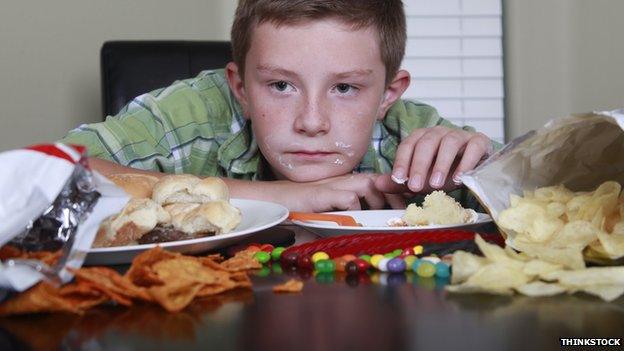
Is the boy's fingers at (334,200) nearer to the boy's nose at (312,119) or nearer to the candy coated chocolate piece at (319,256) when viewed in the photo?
the boy's nose at (312,119)

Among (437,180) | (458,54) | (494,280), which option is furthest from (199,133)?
(458,54)

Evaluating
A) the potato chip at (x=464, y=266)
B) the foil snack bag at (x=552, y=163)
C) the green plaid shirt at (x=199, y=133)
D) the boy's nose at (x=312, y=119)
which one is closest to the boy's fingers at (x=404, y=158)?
the boy's nose at (x=312, y=119)

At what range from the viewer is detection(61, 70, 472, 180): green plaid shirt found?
1593 millimetres

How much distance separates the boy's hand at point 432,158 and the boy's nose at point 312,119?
0.43ft

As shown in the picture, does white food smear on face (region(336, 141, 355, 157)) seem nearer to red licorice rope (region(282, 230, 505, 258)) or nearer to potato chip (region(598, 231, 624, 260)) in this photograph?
red licorice rope (region(282, 230, 505, 258))

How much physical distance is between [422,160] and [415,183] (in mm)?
51

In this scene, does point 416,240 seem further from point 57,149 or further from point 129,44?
point 129,44

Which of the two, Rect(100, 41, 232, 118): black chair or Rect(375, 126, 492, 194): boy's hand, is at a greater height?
Rect(100, 41, 232, 118): black chair

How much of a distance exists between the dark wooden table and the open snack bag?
2 centimetres

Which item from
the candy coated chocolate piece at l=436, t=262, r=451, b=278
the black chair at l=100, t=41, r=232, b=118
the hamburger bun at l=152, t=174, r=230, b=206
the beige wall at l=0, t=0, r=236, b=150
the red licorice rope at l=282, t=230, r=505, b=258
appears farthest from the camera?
the beige wall at l=0, t=0, r=236, b=150

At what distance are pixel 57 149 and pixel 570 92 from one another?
2.76m

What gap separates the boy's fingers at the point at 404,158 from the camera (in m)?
1.19

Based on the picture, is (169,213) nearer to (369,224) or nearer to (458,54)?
(369,224)

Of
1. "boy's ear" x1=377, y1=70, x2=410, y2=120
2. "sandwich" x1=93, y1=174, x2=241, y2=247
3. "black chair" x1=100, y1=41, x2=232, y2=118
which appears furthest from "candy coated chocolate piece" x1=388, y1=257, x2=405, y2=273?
"black chair" x1=100, y1=41, x2=232, y2=118
